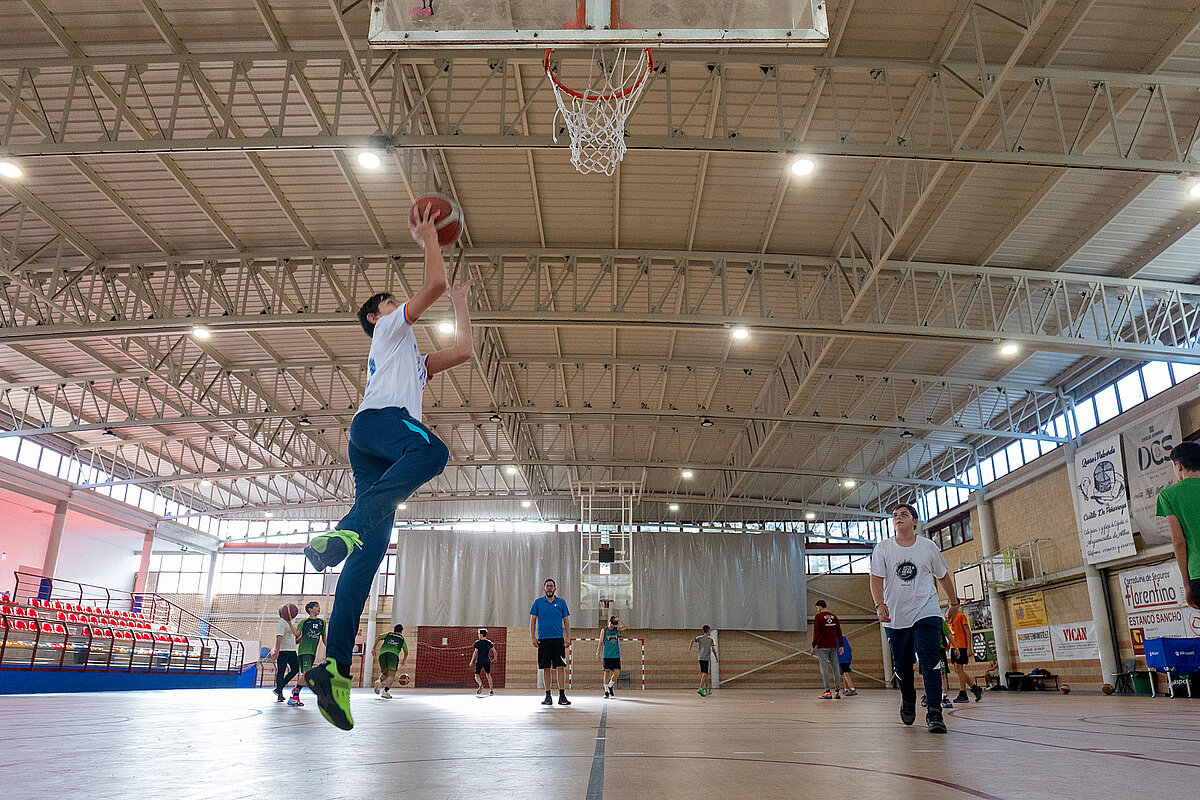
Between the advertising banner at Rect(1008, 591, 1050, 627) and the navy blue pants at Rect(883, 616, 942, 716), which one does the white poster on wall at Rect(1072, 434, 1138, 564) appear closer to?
the advertising banner at Rect(1008, 591, 1050, 627)

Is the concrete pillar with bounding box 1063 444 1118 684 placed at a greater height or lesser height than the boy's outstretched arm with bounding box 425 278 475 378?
lesser

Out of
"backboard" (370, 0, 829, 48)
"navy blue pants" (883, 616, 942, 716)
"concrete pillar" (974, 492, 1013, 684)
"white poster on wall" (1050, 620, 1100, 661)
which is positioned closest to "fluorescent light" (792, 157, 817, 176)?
"backboard" (370, 0, 829, 48)

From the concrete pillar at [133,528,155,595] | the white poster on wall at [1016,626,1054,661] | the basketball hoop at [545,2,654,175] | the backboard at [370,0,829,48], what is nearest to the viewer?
the backboard at [370,0,829,48]

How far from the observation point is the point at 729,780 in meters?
2.93

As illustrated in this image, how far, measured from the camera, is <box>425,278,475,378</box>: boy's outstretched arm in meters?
4.02

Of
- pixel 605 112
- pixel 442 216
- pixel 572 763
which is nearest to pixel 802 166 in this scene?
pixel 605 112

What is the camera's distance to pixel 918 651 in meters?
6.80

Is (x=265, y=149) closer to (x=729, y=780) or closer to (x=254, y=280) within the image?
(x=254, y=280)

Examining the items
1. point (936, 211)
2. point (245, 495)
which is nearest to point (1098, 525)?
point (936, 211)

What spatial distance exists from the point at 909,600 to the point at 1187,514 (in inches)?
85.8

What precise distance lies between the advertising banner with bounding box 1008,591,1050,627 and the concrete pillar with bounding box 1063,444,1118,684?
265 cm

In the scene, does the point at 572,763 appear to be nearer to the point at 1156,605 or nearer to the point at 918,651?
the point at 918,651

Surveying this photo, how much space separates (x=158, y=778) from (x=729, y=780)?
2.00 m

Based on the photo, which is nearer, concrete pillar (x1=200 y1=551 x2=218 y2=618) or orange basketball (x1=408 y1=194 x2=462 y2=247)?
orange basketball (x1=408 y1=194 x2=462 y2=247)
